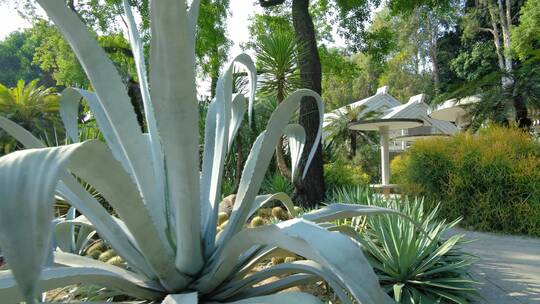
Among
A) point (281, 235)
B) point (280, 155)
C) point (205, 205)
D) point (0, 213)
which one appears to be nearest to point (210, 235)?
point (205, 205)

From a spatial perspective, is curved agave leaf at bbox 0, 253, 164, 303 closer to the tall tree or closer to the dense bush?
the tall tree

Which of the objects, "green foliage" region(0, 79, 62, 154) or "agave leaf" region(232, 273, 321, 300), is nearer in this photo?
"agave leaf" region(232, 273, 321, 300)

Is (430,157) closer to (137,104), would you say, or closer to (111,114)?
(111,114)

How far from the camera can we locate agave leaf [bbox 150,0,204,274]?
123 cm

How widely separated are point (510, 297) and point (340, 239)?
9.57 feet

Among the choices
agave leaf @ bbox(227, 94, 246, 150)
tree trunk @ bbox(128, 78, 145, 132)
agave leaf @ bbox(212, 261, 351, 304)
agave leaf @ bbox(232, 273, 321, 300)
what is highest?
tree trunk @ bbox(128, 78, 145, 132)

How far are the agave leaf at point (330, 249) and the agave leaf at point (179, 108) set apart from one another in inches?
10.2

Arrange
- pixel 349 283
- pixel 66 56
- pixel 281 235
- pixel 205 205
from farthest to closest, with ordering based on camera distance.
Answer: pixel 66 56 → pixel 205 205 → pixel 281 235 → pixel 349 283

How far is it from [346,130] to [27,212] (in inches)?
883

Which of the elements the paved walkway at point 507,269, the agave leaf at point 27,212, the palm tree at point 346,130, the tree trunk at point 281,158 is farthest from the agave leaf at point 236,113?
the palm tree at point 346,130

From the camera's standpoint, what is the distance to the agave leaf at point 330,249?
1.03m

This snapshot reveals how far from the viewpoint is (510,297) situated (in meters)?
3.22

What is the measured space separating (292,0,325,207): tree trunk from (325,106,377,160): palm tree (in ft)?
47.5

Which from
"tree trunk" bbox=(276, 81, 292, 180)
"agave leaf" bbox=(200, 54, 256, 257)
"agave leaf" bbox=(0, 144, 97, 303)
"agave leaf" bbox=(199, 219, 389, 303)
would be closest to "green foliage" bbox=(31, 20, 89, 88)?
"tree trunk" bbox=(276, 81, 292, 180)
